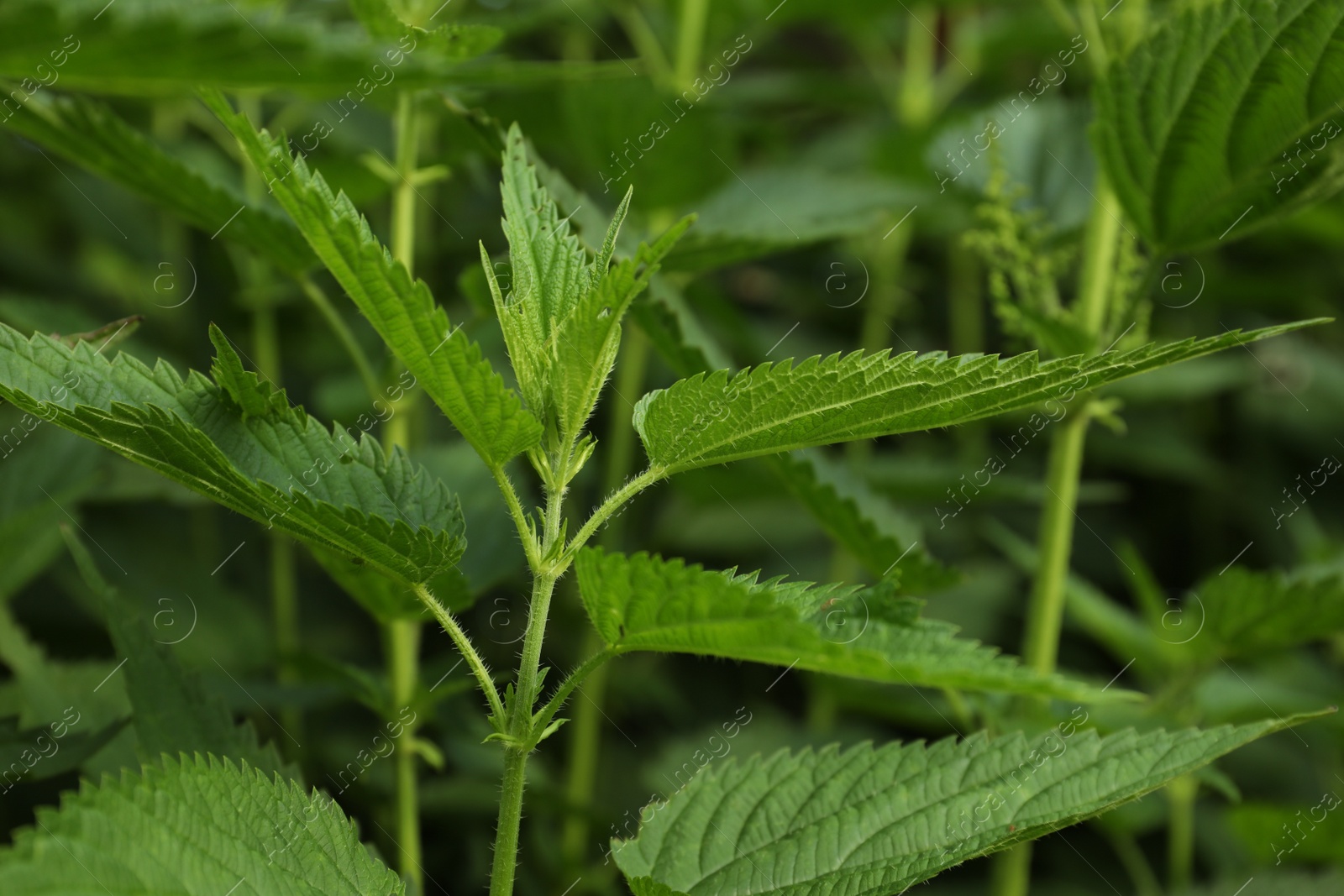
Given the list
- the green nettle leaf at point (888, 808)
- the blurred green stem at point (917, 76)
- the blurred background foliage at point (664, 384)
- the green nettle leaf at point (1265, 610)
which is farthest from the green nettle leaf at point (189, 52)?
the blurred green stem at point (917, 76)

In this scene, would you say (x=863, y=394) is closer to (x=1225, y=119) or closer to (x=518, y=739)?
(x=518, y=739)

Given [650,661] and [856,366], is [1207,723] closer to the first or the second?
[650,661]

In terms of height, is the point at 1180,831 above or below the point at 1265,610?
below

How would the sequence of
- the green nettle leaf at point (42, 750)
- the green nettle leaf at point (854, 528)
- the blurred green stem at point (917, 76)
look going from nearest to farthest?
the green nettle leaf at point (42, 750) < the green nettle leaf at point (854, 528) < the blurred green stem at point (917, 76)

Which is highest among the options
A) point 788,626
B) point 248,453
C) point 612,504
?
point 248,453

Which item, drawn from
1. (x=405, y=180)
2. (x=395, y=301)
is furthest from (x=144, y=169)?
(x=395, y=301)

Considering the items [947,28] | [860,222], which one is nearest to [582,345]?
[860,222]

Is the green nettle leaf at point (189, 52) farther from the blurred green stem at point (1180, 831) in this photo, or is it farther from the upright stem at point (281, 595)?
the blurred green stem at point (1180, 831)
